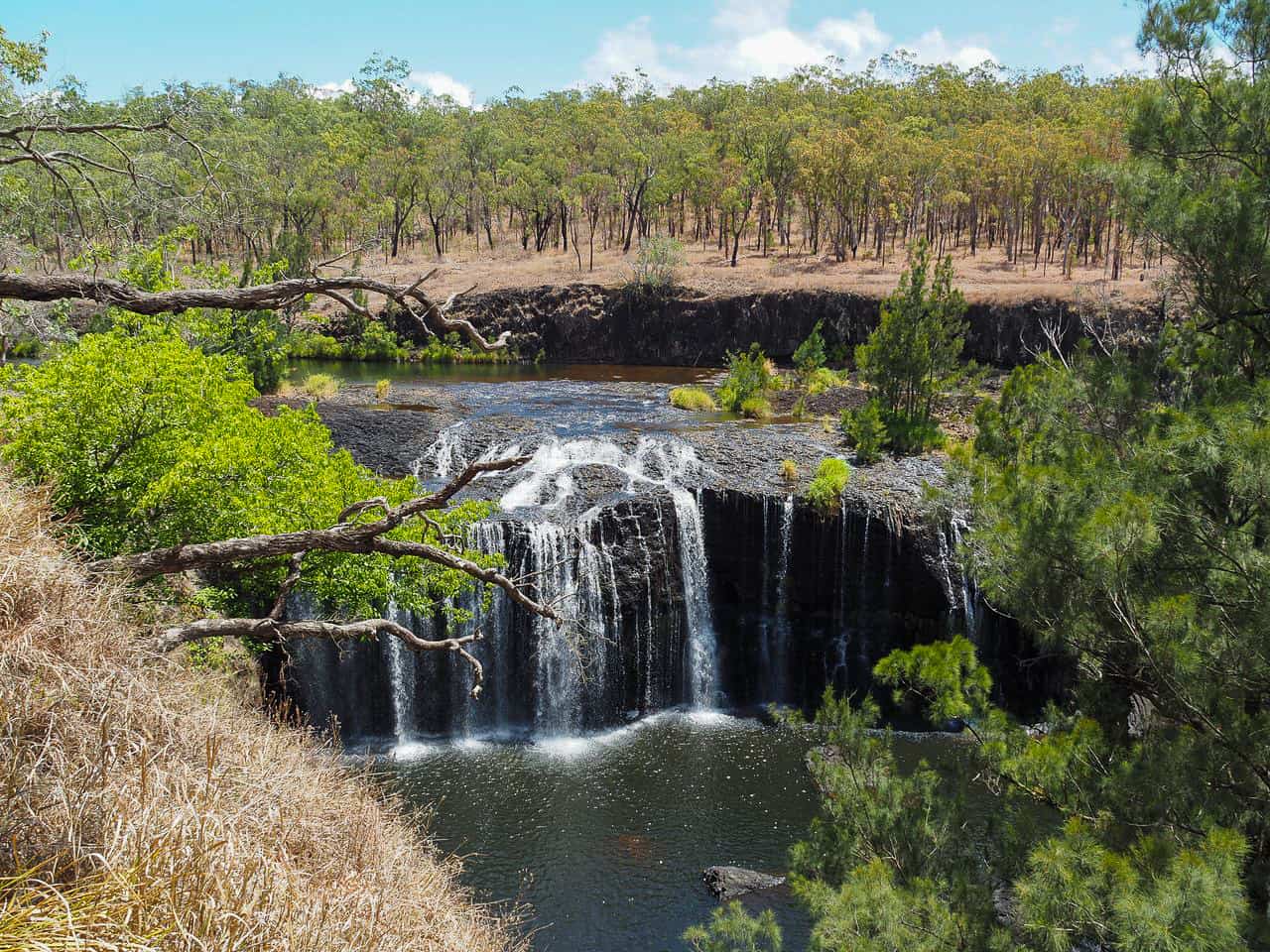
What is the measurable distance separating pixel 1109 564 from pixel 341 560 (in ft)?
33.0

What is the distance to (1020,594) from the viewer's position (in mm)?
7430

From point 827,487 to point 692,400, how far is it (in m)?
11.0

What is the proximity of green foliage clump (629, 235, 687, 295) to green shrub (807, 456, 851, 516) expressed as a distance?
30.0 metres

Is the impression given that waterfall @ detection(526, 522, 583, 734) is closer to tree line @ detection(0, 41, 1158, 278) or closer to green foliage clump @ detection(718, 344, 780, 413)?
green foliage clump @ detection(718, 344, 780, 413)

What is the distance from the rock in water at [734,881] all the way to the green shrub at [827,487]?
29.0 feet

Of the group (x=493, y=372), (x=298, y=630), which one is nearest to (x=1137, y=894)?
(x=298, y=630)

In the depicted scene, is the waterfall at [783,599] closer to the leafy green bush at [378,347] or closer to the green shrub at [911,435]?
the green shrub at [911,435]

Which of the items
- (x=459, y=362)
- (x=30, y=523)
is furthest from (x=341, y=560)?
(x=459, y=362)

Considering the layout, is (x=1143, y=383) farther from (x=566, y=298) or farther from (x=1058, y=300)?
(x=566, y=298)

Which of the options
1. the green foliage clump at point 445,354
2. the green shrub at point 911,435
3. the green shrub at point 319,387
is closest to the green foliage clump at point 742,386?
the green shrub at point 911,435

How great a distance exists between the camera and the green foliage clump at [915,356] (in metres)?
23.7

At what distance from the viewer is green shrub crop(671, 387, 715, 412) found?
3089 centimetres

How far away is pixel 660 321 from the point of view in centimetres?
4956

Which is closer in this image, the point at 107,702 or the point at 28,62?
the point at 107,702
